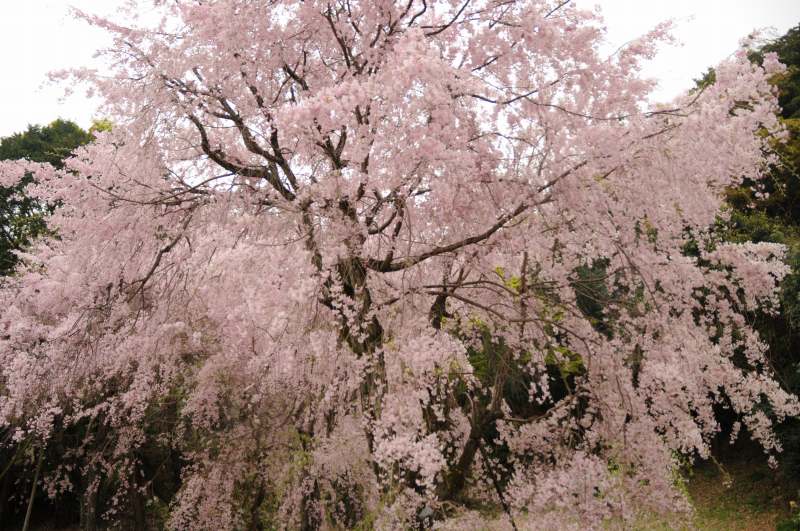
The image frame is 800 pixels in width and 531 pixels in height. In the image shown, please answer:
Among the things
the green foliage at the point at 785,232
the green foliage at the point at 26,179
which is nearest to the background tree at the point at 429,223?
the green foliage at the point at 785,232

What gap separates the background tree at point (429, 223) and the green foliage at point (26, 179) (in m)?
11.0

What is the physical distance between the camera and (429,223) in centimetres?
481

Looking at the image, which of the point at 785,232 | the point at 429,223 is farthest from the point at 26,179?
the point at 785,232

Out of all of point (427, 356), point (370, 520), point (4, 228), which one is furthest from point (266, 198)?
point (4, 228)

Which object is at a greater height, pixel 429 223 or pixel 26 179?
pixel 26 179

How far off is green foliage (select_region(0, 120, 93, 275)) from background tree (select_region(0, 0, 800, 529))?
11027 millimetres

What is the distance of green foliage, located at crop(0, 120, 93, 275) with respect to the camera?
1540 centimetres

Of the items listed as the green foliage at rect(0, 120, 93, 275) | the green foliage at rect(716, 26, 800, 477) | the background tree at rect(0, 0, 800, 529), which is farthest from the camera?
the green foliage at rect(0, 120, 93, 275)

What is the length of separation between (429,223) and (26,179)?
18876 millimetres

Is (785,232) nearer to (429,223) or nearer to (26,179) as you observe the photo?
(429,223)

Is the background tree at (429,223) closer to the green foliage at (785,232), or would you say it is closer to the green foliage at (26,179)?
the green foliage at (785,232)

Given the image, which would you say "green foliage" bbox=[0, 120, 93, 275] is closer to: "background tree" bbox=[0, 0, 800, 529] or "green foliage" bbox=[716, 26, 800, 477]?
"background tree" bbox=[0, 0, 800, 529]

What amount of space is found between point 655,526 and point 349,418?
2.88 metres

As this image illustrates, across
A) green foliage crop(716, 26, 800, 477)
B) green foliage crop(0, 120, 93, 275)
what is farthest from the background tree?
green foliage crop(0, 120, 93, 275)
